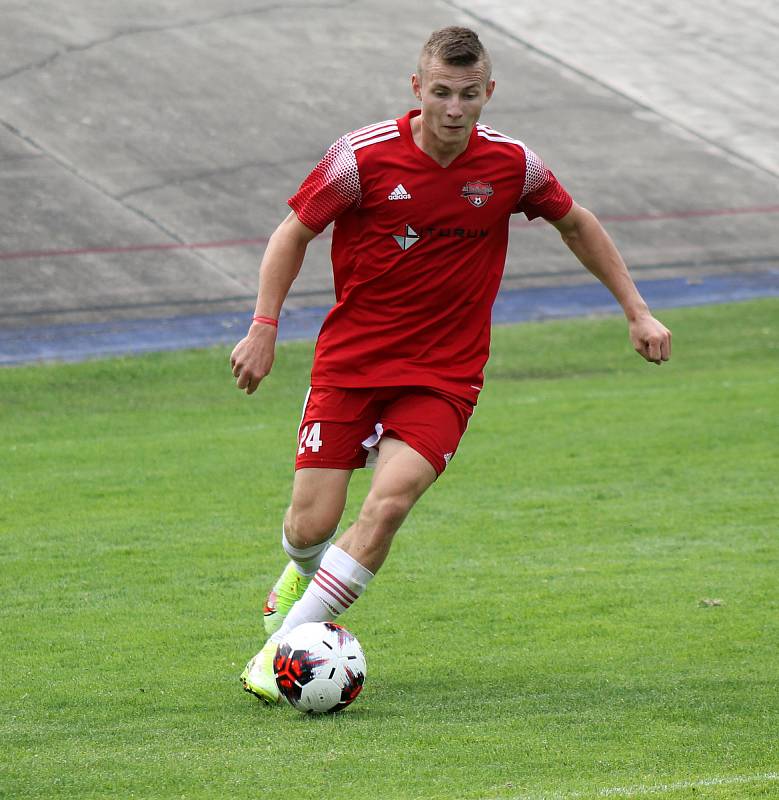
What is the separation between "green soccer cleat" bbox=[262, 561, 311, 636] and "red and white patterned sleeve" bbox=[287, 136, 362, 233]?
4.87 feet

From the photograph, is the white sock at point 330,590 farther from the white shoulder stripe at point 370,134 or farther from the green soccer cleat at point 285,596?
the white shoulder stripe at point 370,134

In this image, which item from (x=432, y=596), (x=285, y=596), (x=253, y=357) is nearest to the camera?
(x=253, y=357)

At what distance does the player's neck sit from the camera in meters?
5.60

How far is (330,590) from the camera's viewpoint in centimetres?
552

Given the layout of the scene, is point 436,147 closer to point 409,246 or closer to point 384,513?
point 409,246

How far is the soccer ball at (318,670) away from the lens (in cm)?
523

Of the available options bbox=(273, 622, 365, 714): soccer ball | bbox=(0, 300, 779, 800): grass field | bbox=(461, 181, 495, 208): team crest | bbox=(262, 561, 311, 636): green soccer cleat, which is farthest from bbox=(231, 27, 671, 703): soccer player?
bbox=(0, 300, 779, 800): grass field

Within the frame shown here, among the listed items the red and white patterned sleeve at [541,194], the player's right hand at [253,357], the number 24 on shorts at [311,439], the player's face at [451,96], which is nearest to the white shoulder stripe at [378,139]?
the player's face at [451,96]

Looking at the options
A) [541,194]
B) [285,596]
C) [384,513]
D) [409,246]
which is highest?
[541,194]

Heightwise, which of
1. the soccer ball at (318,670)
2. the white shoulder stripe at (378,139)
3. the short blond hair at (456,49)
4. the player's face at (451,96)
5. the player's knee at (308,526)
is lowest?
the soccer ball at (318,670)

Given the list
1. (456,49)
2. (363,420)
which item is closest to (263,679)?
(363,420)

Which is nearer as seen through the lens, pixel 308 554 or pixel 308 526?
pixel 308 526

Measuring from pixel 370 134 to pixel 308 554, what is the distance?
5.41 ft

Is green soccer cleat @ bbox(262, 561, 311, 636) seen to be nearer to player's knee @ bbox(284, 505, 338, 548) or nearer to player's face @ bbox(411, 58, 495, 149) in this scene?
player's knee @ bbox(284, 505, 338, 548)
